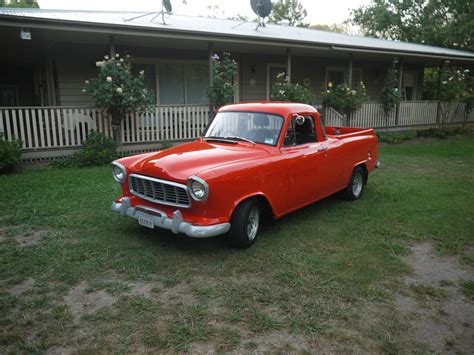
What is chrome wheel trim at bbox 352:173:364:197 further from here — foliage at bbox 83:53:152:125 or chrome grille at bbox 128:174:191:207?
foliage at bbox 83:53:152:125

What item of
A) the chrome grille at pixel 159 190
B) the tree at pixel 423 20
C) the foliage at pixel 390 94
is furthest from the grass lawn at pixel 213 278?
the tree at pixel 423 20

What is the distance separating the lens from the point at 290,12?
61.4 metres

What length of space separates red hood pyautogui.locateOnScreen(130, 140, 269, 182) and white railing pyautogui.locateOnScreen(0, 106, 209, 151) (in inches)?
218

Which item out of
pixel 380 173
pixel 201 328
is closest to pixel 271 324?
pixel 201 328

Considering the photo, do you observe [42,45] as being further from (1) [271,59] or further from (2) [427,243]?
(2) [427,243]

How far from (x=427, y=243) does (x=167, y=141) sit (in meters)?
7.76

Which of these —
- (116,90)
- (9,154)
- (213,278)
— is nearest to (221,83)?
(116,90)

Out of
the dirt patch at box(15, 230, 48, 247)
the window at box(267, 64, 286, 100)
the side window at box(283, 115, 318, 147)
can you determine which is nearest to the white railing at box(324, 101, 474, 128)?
the window at box(267, 64, 286, 100)

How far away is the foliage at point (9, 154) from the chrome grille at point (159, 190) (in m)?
4.90

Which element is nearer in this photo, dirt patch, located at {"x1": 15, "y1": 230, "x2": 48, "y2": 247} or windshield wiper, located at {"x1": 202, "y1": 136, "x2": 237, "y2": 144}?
dirt patch, located at {"x1": 15, "y1": 230, "x2": 48, "y2": 247}

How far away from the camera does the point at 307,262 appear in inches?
167

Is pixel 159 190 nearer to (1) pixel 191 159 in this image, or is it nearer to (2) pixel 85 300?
(1) pixel 191 159

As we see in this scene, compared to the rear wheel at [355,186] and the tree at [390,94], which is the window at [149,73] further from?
the tree at [390,94]

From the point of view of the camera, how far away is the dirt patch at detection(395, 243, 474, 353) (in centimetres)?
296
